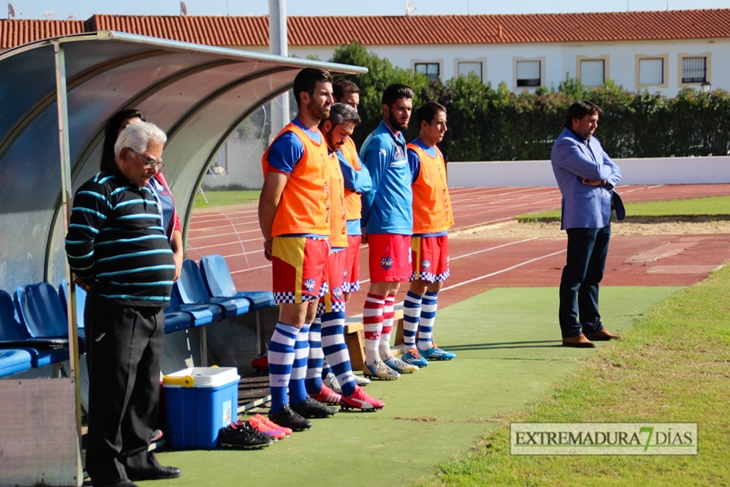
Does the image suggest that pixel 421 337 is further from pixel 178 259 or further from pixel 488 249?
pixel 488 249

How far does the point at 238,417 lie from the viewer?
6414 mm

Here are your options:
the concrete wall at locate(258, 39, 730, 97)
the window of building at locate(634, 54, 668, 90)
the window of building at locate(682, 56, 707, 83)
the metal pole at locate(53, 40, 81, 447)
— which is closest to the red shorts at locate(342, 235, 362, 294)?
the metal pole at locate(53, 40, 81, 447)

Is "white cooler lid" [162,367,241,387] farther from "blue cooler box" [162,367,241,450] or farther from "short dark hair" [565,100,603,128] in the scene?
"short dark hair" [565,100,603,128]

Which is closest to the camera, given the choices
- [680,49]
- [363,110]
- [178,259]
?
[178,259]

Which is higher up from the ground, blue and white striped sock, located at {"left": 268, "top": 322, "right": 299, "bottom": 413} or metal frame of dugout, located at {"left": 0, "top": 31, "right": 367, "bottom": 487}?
metal frame of dugout, located at {"left": 0, "top": 31, "right": 367, "bottom": 487}

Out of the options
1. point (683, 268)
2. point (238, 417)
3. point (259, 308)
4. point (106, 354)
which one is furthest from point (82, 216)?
point (683, 268)

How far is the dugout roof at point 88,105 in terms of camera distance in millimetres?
5410

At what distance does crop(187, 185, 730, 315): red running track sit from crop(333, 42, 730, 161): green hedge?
88.5ft

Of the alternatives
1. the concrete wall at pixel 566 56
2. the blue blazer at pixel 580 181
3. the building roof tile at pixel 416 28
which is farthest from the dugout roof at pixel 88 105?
the concrete wall at pixel 566 56

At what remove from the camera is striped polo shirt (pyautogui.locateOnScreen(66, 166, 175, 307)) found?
4746mm

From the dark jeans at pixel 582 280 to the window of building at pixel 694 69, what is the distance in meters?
57.8

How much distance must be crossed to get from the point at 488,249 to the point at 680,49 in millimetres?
47548

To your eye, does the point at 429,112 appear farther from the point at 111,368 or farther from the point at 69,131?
the point at 111,368

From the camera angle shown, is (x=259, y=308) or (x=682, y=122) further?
(x=682, y=122)
